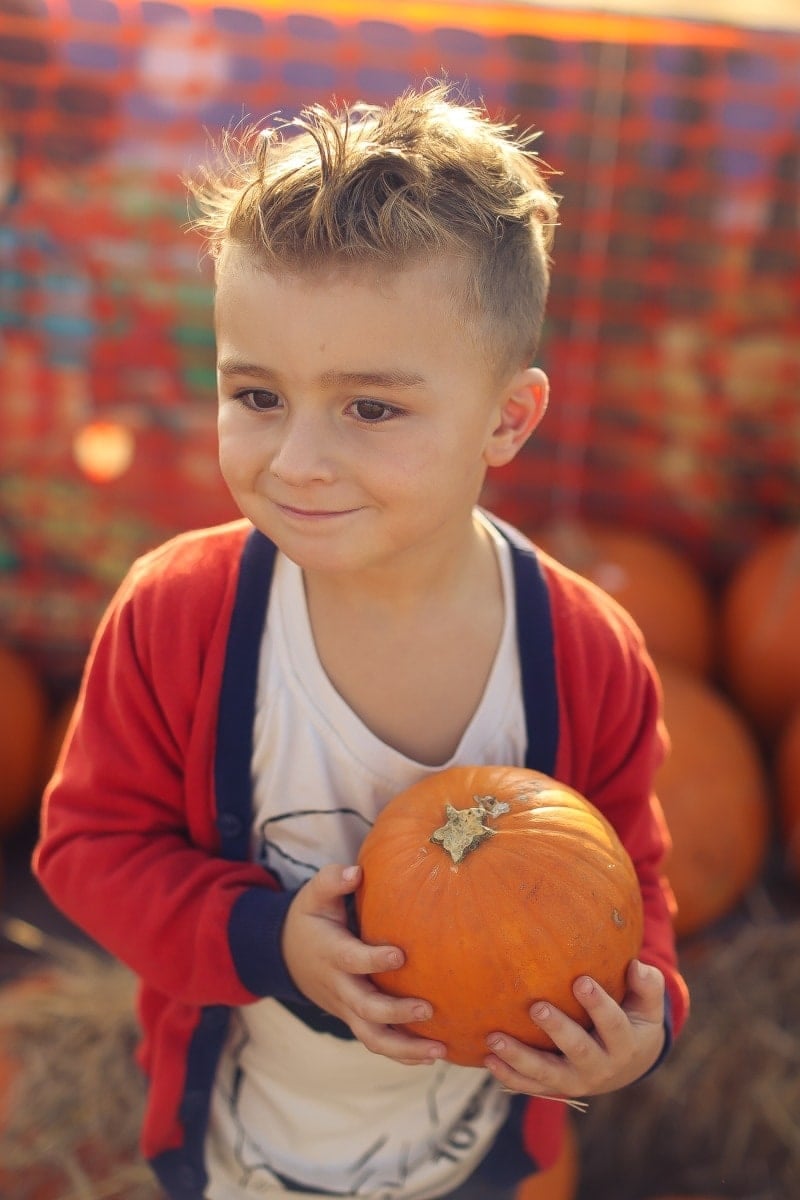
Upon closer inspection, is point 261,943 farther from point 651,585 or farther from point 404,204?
point 651,585

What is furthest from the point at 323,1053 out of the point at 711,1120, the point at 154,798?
the point at 711,1120

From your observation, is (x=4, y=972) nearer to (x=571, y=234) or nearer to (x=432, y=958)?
(x=432, y=958)

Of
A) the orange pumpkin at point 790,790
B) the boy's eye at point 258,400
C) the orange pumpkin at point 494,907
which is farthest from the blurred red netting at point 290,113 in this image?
the orange pumpkin at point 494,907

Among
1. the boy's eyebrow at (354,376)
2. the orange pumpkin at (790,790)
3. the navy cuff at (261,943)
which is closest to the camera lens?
the boy's eyebrow at (354,376)

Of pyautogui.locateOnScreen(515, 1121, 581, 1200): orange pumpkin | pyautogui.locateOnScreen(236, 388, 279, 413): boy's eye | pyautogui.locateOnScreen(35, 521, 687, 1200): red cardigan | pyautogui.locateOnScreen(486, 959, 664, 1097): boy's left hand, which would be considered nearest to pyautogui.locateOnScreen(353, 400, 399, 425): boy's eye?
pyautogui.locateOnScreen(236, 388, 279, 413): boy's eye

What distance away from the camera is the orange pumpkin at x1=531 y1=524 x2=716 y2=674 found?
3.64 m

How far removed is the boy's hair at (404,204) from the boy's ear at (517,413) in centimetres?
4

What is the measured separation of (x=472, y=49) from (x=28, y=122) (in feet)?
4.25

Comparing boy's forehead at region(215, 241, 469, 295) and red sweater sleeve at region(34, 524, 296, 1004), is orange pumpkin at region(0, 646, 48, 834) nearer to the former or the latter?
red sweater sleeve at region(34, 524, 296, 1004)

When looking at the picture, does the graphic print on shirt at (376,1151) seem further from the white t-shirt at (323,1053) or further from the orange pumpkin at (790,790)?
the orange pumpkin at (790,790)

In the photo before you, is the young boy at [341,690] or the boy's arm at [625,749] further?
the boy's arm at [625,749]

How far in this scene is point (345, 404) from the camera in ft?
4.94

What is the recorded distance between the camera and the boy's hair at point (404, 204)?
148cm

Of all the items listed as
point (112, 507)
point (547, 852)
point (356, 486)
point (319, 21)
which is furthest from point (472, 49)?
point (547, 852)
